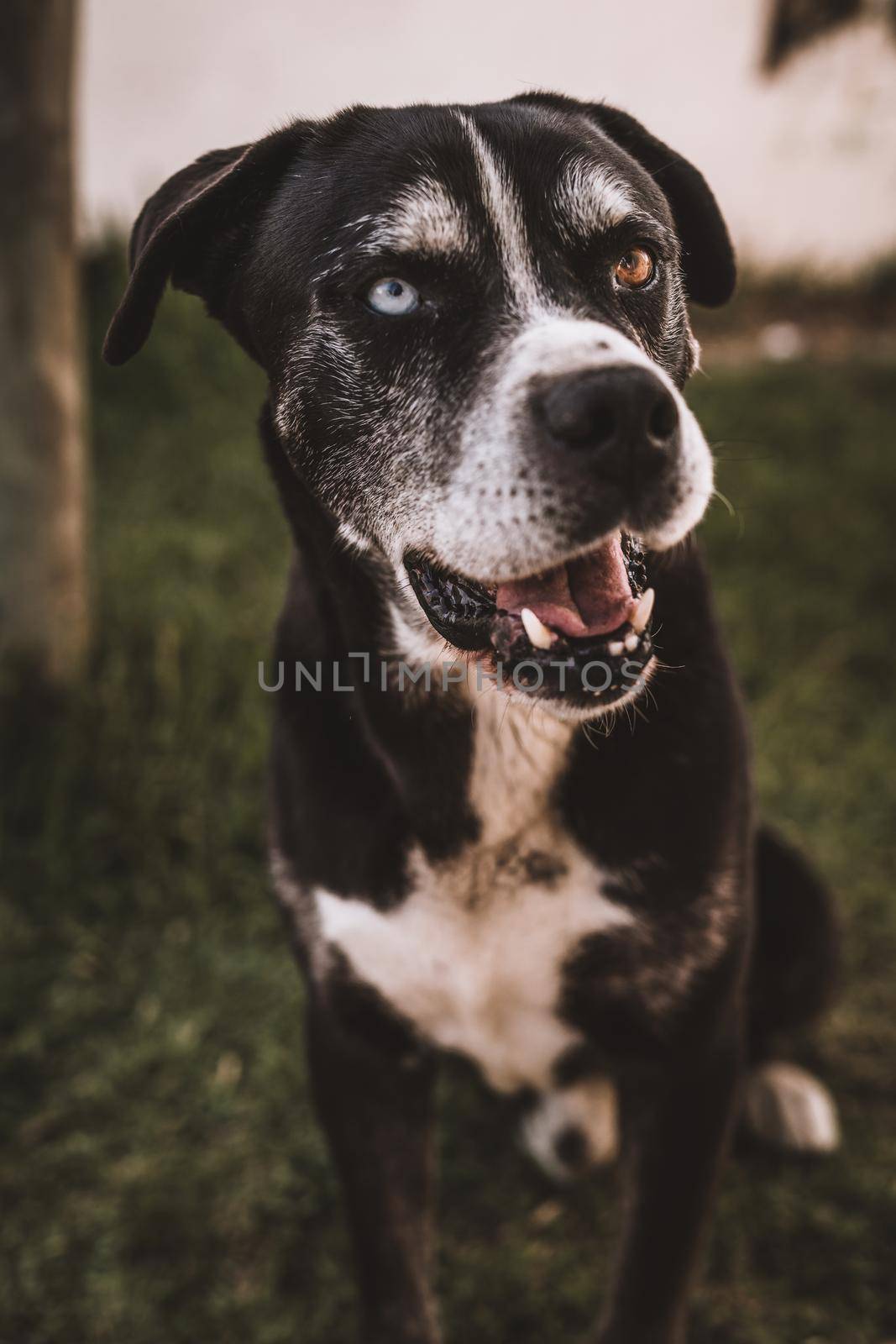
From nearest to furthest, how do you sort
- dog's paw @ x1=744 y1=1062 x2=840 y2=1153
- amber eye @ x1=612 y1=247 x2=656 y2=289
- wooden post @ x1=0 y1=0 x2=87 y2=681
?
1. amber eye @ x1=612 y1=247 x2=656 y2=289
2. dog's paw @ x1=744 y1=1062 x2=840 y2=1153
3. wooden post @ x1=0 y1=0 x2=87 y2=681

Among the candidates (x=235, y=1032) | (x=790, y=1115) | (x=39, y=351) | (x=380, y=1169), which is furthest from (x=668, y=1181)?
(x=39, y=351)

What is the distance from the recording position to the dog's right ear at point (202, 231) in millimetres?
1623

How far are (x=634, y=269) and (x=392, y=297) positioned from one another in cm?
38

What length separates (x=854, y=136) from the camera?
6934mm

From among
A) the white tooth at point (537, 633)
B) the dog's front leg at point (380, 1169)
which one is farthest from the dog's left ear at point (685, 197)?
the dog's front leg at point (380, 1169)

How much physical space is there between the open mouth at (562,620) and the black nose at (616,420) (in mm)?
124

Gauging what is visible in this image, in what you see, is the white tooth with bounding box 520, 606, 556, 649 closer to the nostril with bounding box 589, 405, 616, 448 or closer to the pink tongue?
the pink tongue

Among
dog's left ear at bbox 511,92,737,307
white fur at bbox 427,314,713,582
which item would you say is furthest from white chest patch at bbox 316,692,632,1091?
dog's left ear at bbox 511,92,737,307

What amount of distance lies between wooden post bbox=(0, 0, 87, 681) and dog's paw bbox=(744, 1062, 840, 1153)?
2.40 m

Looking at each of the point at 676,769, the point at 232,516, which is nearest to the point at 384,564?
the point at 676,769

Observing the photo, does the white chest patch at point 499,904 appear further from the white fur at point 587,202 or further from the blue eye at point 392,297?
the white fur at point 587,202

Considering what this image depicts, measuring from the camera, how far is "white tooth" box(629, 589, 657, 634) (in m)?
1.49

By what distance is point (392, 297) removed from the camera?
5.03ft

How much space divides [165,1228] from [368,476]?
177cm
